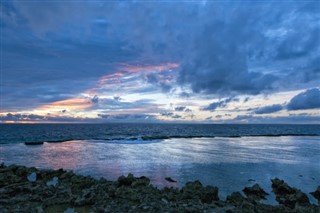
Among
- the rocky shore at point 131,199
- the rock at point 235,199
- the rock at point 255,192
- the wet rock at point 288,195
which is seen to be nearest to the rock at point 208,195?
the rocky shore at point 131,199

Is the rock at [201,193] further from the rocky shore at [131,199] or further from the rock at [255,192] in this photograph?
the rock at [255,192]

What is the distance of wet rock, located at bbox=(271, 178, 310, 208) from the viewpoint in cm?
1748

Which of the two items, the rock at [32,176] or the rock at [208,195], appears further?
the rock at [32,176]

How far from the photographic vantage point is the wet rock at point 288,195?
17483mm

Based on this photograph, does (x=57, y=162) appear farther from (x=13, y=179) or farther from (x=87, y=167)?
(x=13, y=179)

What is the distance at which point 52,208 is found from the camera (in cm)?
1489

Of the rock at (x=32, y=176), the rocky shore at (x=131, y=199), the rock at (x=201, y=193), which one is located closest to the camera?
the rocky shore at (x=131, y=199)

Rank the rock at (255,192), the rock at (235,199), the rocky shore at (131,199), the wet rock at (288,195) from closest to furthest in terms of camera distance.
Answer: the rocky shore at (131,199), the rock at (235,199), the wet rock at (288,195), the rock at (255,192)

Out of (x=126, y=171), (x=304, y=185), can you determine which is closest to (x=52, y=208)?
(x=126, y=171)

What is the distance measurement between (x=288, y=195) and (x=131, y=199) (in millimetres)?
10686

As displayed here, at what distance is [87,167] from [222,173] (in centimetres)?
1490

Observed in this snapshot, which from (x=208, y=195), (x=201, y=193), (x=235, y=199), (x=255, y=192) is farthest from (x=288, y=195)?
(x=201, y=193)

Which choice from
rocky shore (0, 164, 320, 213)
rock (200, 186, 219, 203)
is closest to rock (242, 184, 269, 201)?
rocky shore (0, 164, 320, 213)

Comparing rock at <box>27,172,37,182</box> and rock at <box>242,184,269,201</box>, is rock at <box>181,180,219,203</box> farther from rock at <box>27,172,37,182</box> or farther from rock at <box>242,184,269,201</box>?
rock at <box>27,172,37,182</box>
